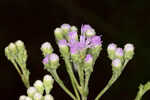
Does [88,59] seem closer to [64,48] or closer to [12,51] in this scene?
[64,48]

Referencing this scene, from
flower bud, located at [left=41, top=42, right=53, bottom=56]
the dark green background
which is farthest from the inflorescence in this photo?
the dark green background

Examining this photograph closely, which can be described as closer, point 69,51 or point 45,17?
point 69,51

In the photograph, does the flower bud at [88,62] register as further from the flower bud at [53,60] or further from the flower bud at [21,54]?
the flower bud at [21,54]

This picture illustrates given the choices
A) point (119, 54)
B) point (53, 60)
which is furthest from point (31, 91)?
point (119, 54)

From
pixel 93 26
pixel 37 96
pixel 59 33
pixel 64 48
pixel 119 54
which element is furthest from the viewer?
pixel 93 26

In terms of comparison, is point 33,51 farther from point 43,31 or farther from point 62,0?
point 62,0

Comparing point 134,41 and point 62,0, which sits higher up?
point 62,0

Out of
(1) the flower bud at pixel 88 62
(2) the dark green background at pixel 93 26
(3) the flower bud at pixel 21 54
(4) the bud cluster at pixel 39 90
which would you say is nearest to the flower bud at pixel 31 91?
(4) the bud cluster at pixel 39 90

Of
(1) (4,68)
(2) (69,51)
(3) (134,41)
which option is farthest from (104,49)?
(2) (69,51)
